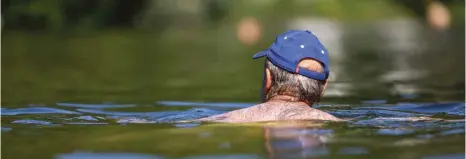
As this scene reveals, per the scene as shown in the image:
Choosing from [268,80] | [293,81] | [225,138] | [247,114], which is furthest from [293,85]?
[225,138]

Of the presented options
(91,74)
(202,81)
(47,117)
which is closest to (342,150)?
(47,117)

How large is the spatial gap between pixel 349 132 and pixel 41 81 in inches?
285

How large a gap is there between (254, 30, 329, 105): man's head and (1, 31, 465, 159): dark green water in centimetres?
28

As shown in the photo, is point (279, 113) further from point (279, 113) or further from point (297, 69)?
point (297, 69)

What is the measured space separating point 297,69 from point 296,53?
0.11 m

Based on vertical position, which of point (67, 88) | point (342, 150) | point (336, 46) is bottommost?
point (342, 150)

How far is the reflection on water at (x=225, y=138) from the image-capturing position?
539cm

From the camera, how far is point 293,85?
666cm

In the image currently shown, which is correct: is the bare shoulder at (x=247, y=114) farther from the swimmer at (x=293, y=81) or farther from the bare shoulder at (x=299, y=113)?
the bare shoulder at (x=299, y=113)

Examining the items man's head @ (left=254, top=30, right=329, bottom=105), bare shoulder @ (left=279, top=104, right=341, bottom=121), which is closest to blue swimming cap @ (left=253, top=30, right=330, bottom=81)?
man's head @ (left=254, top=30, right=329, bottom=105)

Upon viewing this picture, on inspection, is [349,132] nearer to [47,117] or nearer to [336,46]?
[47,117]

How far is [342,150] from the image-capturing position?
5.45 metres

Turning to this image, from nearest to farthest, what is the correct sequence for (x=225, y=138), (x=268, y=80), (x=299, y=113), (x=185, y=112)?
(x=225, y=138) < (x=299, y=113) < (x=268, y=80) < (x=185, y=112)

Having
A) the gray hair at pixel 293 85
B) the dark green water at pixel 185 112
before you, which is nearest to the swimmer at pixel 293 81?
the gray hair at pixel 293 85
